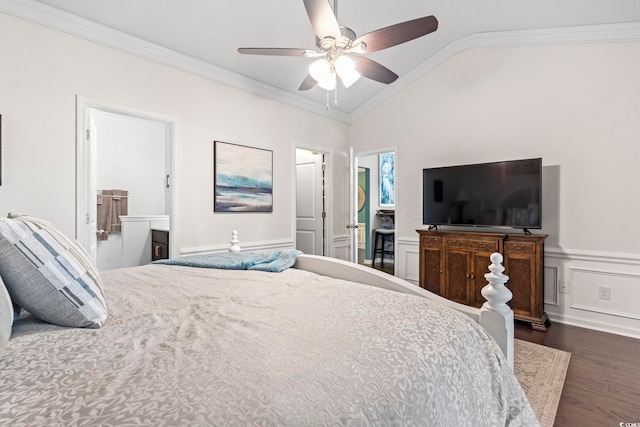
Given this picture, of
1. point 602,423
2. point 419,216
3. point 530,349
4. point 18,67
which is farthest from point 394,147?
point 18,67

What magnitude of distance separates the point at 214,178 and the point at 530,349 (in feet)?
10.9

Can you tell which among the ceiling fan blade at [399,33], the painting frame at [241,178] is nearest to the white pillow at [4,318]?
the ceiling fan blade at [399,33]

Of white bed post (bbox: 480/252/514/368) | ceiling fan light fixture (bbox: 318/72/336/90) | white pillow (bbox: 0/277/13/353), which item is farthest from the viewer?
ceiling fan light fixture (bbox: 318/72/336/90)

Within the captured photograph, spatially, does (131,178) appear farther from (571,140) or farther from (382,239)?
(571,140)

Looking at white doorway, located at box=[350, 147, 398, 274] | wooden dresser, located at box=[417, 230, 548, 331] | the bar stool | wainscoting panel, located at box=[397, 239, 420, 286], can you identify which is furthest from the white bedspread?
white doorway, located at box=[350, 147, 398, 274]

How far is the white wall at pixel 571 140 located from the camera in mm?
2920

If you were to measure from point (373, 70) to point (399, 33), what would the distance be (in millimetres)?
470

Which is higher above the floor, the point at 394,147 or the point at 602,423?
the point at 394,147

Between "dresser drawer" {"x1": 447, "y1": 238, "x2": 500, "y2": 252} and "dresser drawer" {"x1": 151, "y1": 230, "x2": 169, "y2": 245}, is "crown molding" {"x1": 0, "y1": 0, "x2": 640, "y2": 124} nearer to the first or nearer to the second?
"dresser drawer" {"x1": 151, "y1": 230, "x2": 169, "y2": 245}

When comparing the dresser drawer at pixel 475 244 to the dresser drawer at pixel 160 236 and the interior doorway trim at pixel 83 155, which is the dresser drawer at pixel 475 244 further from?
the interior doorway trim at pixel 83 155

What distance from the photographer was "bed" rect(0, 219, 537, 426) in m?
0.56

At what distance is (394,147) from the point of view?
4512 mm

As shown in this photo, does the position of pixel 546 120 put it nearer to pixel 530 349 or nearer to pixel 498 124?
pixel 498 124

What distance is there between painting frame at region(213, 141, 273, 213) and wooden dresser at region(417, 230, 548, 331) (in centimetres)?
198
